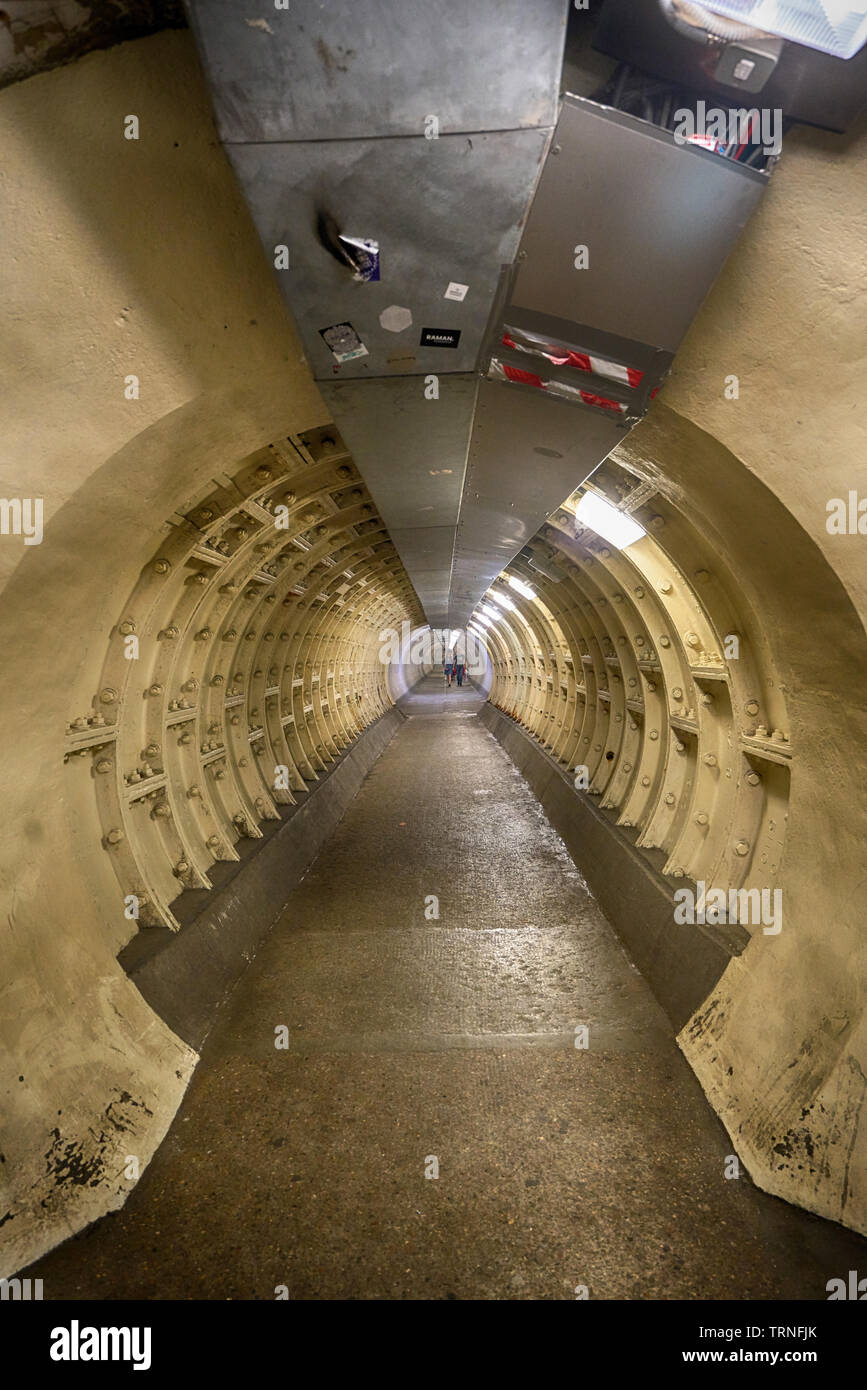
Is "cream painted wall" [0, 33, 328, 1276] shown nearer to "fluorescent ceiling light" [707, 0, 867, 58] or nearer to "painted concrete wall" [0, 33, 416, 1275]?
"painted concrete wall" [0, 33, 416, 1275]

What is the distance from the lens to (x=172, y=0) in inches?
73.7

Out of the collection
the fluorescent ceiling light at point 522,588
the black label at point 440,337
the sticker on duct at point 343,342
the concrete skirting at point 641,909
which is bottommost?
the concrete skirting at point 641,909

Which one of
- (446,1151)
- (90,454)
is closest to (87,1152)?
(446,1151)

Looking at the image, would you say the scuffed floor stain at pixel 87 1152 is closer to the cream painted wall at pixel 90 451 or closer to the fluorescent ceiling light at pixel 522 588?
the cream painted wall at pixel 90 451

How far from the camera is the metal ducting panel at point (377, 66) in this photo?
1611 millimetres

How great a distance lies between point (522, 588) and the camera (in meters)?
10.2

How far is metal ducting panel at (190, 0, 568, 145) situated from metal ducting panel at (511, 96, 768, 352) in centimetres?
20

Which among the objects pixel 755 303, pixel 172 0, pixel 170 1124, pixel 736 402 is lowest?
pixel 170 1124

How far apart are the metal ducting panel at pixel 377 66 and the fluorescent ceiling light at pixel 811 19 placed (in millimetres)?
460

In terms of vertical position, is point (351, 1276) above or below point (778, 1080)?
below

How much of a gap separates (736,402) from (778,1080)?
11.0ft

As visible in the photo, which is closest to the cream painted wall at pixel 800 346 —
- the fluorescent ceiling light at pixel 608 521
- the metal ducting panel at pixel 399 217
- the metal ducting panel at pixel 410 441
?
the metal ducting panel at pixel 399 217
